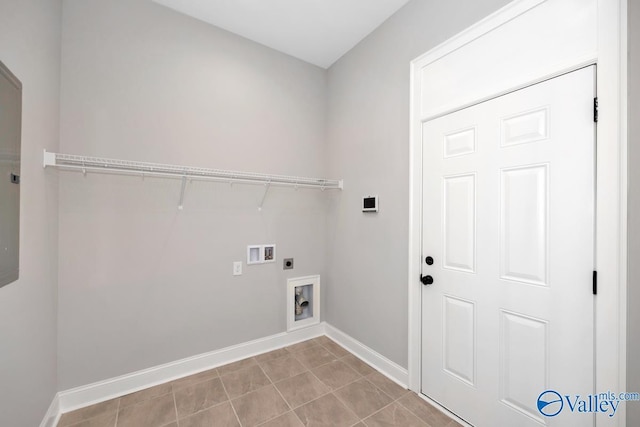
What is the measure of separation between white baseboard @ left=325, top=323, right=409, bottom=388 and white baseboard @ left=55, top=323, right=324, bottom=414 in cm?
31

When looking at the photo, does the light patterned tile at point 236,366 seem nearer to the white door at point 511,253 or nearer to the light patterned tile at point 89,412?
the light patterned tile at point 89,412

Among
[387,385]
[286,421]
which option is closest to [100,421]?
[286,421]

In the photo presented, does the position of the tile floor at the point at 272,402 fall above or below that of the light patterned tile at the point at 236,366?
above

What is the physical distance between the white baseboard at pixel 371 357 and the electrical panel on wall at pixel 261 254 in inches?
40.1

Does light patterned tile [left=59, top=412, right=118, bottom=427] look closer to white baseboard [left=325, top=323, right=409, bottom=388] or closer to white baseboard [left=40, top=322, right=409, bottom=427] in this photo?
white baseboard [left=40, top=322, right=409, bottom=427]

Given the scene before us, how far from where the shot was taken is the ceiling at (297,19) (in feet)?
6.55

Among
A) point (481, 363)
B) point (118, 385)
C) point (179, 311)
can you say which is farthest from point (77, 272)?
point (481, 363)

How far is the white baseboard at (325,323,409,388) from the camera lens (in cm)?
199

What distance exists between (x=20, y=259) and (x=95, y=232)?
0.60 m

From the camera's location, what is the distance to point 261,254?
2.44 m

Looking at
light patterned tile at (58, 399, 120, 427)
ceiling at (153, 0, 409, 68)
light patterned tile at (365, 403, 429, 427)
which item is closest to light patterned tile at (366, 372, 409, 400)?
light patterned tile at (365, 403, 429, 427)

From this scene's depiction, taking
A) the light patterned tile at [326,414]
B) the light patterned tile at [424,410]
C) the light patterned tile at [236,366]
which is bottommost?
the light patterned tile at [236,366]

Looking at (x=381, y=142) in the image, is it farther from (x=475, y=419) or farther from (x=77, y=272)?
(x=77, y=272)

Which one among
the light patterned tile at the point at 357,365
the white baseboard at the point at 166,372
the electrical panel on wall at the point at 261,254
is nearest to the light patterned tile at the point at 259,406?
the white baseboard at the point at 166,372
